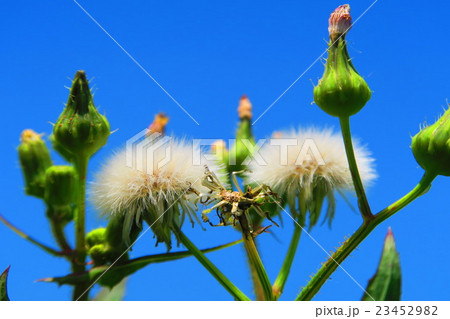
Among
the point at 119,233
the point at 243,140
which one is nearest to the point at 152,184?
the point at 119,233

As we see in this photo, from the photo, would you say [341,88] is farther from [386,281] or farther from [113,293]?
[113,293]

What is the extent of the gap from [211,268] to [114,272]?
1.57 ft

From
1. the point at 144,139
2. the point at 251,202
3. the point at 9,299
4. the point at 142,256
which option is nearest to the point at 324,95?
the point at 251,202

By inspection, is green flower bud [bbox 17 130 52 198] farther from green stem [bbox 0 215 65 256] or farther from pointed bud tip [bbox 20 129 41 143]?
green stem [bbox 0 215 65 256]

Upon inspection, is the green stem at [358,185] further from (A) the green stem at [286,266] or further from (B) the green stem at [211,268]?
(B) the green stem at [211,268]

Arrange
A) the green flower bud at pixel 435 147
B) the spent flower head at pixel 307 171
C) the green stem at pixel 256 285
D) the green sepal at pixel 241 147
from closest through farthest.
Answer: the green flower bud at pixel 435 147 → the green stem at pixel 256 285 → the spent flower head at pixel 307 171 → the green sepal at pixel 241 147

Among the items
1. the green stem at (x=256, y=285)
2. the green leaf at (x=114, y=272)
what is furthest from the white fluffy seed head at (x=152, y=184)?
the green stem at (x=256, y=285)

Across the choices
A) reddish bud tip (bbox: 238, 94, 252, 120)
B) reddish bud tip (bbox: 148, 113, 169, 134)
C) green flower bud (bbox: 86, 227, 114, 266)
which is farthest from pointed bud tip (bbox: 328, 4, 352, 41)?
green flower bud (bbox: 86, 227, 114, 266)

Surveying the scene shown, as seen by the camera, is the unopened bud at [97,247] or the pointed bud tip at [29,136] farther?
the pointed bud tip at [29,136]

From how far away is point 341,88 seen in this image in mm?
2553

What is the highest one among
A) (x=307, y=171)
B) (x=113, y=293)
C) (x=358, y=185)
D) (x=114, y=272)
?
(x=307, y=171)

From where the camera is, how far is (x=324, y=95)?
101 inches

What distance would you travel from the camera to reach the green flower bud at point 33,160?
324 cm
